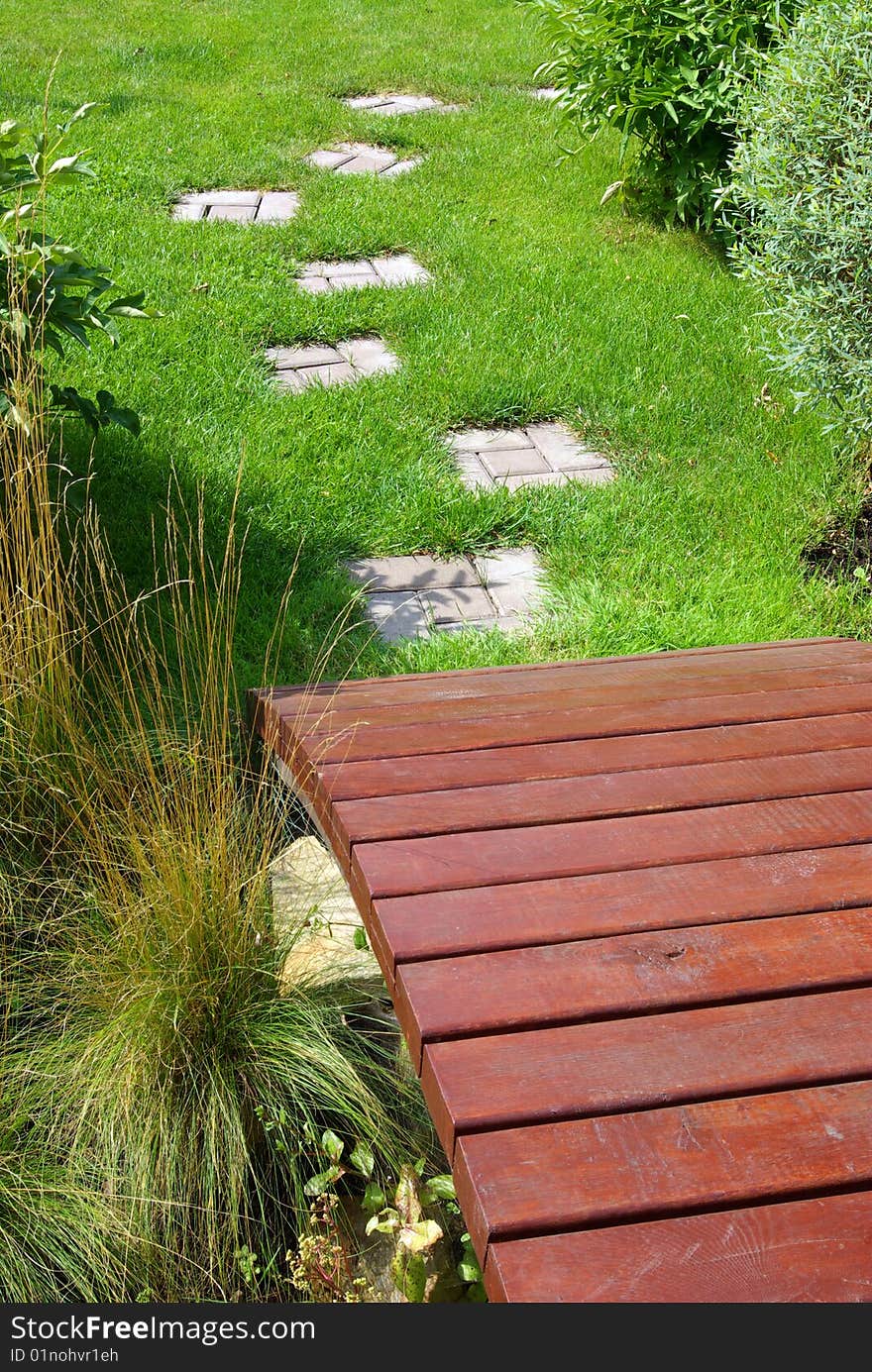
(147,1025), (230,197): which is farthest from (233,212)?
(147,1025)

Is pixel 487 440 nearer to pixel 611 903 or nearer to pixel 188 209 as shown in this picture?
pixel 188 209

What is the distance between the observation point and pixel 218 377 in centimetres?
510

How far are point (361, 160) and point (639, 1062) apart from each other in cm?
660

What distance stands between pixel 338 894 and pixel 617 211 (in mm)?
5059

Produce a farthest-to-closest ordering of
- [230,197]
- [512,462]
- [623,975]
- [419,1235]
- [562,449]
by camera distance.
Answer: [230,197], [562,449], [512,462], [419,1235], [623,975]

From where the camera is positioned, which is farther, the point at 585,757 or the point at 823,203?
the point at 823,203

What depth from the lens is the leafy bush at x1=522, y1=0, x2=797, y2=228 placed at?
584cm

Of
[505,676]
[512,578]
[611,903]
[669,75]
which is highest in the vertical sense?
[669,75]

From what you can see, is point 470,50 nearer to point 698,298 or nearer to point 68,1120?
point 698,298

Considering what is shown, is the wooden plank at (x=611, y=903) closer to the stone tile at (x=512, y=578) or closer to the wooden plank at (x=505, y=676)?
the wooden plank at (x=505, y=676)

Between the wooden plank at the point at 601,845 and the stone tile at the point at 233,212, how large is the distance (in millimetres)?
5066

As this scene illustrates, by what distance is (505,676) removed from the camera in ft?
9.82

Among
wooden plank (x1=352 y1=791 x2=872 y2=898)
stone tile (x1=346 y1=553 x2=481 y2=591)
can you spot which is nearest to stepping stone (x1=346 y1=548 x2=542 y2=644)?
stone tile (x1=346 y1=553 x2=481 y2=591)

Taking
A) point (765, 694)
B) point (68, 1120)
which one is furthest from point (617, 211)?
point (68, 1120)
